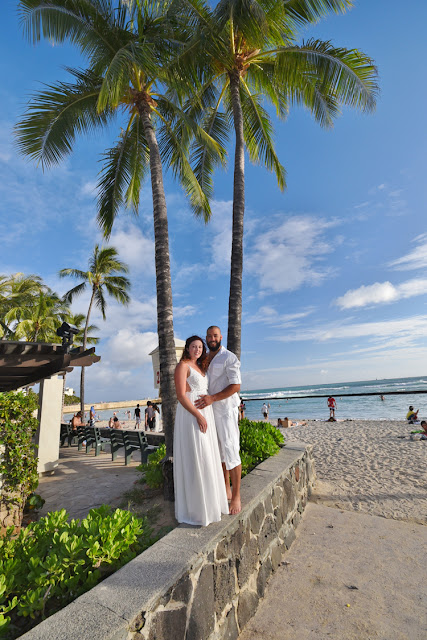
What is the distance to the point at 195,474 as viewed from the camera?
275 cm

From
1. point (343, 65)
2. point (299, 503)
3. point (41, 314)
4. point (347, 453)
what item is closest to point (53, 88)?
point (343, 65)

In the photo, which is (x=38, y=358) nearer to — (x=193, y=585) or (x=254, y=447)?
(x=254, y=447)

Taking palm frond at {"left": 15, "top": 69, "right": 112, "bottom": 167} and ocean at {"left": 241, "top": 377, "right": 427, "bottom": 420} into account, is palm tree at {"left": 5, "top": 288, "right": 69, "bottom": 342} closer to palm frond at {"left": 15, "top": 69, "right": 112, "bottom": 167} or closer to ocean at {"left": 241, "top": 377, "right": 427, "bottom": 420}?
palm frond at {"left": 15, "top": 69, "right": 112, "bottom": 167}

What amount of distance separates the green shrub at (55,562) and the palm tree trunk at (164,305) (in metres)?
2.52

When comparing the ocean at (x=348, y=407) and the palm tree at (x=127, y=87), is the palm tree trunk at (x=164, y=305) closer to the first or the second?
the palm tree at (x=127, y=87)

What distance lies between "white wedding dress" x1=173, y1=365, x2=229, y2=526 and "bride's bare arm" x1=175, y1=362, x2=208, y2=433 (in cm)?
6

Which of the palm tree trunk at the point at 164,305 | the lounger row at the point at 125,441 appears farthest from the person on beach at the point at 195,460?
the lounger row at the point at 125,441

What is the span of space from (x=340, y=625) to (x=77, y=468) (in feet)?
24.7

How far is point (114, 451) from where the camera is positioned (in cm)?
867

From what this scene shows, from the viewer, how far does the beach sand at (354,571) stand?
104 inches

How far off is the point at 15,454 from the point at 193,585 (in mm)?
3197

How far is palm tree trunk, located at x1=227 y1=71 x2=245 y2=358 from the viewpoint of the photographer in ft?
21.3

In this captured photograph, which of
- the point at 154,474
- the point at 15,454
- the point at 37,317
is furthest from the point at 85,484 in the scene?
the point at 37,317

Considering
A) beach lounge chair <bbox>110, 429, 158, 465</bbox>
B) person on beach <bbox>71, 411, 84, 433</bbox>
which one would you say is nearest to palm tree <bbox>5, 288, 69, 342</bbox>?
person on beach <bbox>71, 411, 84, 433</bbox>
